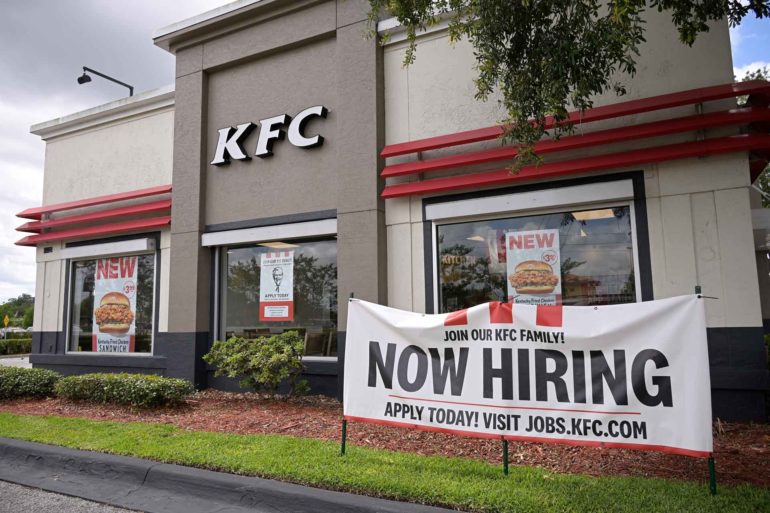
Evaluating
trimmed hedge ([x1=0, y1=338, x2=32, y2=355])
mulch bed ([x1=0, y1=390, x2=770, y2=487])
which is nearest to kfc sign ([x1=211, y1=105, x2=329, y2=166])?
mulch bed ([x1=0, y1=390, x2=770, y2=487])

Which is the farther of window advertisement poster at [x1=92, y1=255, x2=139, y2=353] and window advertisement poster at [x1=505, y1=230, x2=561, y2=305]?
window advertisement poster at [x1=92, y1=255, x2=139, y2=353]

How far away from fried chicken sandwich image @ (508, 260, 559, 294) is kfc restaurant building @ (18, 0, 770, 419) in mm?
193

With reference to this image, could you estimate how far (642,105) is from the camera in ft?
25.9

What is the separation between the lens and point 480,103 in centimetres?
956

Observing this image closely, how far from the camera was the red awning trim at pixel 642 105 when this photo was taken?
7395 millimetres

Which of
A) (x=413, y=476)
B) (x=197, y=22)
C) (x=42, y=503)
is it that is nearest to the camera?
(x=413, y=476)

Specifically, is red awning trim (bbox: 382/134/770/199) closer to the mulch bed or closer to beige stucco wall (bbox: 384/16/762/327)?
beige stucco wall (bbox: 384/16/762/327)

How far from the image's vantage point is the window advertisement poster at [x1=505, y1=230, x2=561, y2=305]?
878 cm

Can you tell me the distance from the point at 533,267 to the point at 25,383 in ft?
32.4

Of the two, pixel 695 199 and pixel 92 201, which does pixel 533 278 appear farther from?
pixel 92 201

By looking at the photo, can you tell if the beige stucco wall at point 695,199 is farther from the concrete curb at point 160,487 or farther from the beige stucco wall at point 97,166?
the beige stucco wall at point 97,166

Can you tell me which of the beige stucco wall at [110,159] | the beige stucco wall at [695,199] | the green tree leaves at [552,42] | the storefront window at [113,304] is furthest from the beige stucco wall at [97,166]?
the green tree leaves at [552,42]

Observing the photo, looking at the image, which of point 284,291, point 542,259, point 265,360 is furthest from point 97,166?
point 542,259

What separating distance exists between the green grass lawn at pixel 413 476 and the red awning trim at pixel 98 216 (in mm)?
6271
